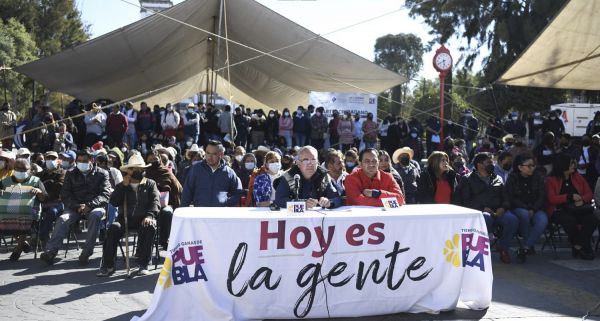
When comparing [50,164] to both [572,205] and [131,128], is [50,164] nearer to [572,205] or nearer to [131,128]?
[131,128]

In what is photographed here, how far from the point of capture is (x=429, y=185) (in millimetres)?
8867

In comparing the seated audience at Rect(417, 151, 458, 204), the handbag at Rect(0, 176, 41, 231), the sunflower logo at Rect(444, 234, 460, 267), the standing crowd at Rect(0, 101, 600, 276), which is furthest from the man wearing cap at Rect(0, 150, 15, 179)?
the sunflower logo at Rect(444, 234, 460, 267)

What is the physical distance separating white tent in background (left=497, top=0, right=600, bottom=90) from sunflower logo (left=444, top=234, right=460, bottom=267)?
604cm

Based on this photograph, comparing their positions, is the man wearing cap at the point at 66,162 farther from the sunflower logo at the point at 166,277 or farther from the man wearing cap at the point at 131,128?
the man wearing cap at the point at 131,128

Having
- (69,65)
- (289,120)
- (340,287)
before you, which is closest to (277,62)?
(289,120)

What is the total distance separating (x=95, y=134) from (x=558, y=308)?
1287 cm

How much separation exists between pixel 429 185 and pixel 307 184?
121 inches

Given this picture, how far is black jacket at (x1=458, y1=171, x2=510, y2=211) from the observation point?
8.36m

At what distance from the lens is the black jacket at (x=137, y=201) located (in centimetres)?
749

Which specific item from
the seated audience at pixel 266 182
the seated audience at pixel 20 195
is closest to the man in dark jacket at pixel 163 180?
the seated audience at pixel 266 182

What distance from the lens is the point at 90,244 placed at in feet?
25.7

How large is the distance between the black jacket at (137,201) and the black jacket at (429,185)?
3.82m

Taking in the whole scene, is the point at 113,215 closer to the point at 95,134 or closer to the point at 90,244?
the point at 90,244

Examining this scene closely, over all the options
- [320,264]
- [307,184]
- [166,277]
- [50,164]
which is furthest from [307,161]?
[50,164]
